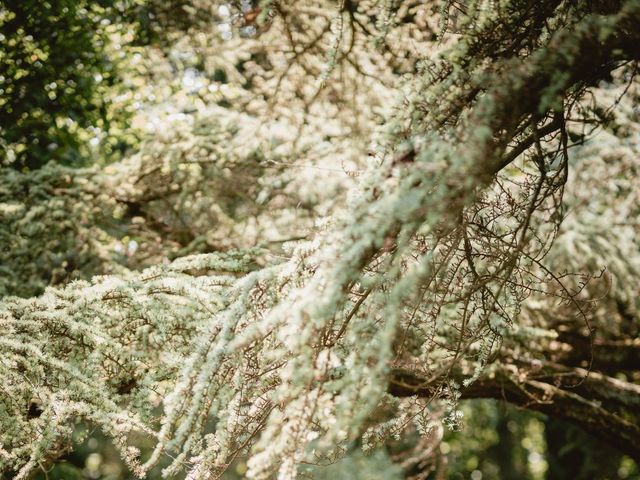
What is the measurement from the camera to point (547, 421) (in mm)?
10195

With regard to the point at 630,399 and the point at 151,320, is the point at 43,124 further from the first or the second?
the point at 630,399

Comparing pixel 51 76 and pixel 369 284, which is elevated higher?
pixel 51 76

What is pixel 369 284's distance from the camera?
1679mm

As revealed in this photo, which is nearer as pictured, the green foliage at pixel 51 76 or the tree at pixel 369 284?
the tree at pixel 369 284

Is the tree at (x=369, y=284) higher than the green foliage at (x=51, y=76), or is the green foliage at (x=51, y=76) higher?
the green foliage at (x=51, y=76)

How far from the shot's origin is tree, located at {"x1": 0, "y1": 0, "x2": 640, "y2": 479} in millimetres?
1307

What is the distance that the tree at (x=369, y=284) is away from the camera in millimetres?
1307

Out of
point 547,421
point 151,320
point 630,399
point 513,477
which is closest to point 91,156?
point 151,320

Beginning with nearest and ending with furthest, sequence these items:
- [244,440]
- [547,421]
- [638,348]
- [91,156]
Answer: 1. [244,440]
2. [638,348]
3. [91,156]
4. [547,421]

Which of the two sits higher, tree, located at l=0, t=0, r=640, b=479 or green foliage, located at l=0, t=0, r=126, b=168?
green foliage, located at l=0, t=0, r=126, b=168

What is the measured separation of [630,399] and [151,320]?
4.18 metres

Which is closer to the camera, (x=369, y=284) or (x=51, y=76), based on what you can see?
(x=369, y=284)

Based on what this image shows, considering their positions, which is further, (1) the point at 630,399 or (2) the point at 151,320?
(1) the point at 630,399

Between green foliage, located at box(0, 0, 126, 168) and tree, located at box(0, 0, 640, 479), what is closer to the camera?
tree, located at box(0, 0, 640, 479)
